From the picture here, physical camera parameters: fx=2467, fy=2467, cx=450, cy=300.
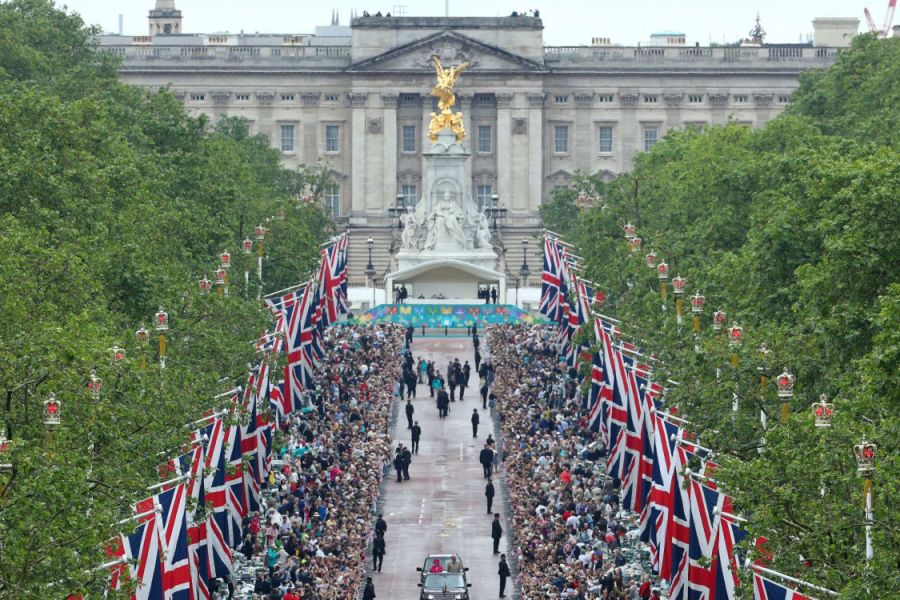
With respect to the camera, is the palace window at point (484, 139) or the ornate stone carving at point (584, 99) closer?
the palace window at point (484, 139)

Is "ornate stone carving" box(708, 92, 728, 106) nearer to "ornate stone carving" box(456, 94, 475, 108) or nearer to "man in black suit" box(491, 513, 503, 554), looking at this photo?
"ornate stone carving" box(456, 94, 475, 108)

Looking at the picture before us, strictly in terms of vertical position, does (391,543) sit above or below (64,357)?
below

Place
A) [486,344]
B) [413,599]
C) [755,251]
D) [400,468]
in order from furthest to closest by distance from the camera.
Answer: [486,344], [400,468], [755,251], [413,599]

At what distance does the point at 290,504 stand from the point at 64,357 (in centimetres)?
1879

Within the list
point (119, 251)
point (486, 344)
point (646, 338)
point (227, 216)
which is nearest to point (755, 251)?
point (646, 338)

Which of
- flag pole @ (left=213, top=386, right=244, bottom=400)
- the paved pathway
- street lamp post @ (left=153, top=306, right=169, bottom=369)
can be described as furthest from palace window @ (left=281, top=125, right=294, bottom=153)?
street lamp post @ (left=153, top=306, right=169, bottom=369)

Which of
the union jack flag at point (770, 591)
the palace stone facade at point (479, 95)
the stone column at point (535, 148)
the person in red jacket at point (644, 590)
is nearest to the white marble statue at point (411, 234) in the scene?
the palace stone facade at point (479, 95)

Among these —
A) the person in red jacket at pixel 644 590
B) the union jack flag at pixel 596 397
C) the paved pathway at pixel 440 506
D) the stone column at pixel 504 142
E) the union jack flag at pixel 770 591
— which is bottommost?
the paved pathway at pixel 440 506

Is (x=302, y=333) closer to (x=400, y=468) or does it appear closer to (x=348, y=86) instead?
(x=400, y=468)

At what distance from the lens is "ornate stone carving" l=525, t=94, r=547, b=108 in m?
188

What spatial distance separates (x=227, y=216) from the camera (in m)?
→ 98.9

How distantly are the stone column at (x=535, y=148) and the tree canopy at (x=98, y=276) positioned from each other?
59514 millimetres

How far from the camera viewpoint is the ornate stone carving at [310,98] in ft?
623

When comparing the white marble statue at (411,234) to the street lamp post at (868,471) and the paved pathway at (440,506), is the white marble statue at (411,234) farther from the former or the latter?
the street lamp post at (868,471)
